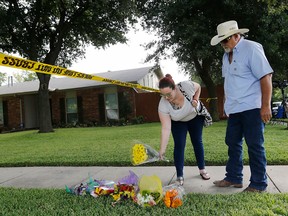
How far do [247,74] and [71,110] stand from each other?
20894 millimetres

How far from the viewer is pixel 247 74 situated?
373 centimetres

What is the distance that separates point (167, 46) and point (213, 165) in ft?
44.8

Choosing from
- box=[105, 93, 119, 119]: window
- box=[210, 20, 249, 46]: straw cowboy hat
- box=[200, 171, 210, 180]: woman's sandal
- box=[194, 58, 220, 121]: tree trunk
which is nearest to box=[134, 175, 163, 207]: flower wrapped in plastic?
A: box=[200, 171, 210, 180]: woman's sandal

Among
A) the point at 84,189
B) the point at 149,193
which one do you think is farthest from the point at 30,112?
the point at 149,193

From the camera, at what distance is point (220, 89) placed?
20.3 meters

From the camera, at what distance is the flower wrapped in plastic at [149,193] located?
3.40 metres

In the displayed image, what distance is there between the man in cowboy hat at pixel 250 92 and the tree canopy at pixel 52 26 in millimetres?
13560

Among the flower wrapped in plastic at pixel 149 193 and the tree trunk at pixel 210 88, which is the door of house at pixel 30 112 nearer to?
the tree trunk at pixel 210 88

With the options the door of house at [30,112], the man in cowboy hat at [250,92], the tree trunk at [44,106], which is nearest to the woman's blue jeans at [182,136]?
the man in cowboy hat at [250,92]

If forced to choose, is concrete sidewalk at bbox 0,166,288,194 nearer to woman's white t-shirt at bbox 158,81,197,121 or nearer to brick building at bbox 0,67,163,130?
woman's white t-shirt at bbox 158,81,197,121

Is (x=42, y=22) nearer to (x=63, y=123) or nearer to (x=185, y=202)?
(x=63, y=123)

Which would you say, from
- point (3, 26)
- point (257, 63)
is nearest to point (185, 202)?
point (257, 63)

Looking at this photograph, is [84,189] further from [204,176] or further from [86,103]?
[86,103]

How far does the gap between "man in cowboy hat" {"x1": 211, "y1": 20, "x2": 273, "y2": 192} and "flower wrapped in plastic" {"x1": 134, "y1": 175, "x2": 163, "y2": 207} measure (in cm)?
114
